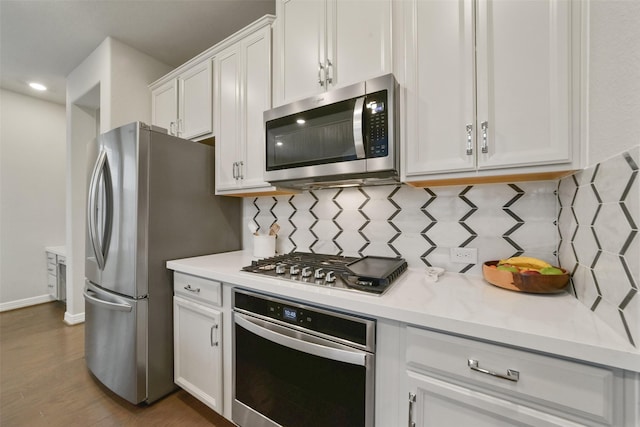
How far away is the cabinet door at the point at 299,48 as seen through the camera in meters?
1.44

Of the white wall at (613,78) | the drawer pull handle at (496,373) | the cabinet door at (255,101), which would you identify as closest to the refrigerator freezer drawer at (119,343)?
the cabinet door at (255,101)

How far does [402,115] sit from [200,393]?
190 centimetres

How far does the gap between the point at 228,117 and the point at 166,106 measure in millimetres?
896

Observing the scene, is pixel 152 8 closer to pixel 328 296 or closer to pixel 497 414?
pixel 328 296

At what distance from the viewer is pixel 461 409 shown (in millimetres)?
802

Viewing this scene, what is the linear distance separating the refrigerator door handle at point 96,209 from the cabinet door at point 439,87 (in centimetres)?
193

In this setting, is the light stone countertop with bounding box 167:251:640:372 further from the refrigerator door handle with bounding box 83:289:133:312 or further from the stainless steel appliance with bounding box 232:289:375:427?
the refrigerator door handle with bounding box 83:289:133:312

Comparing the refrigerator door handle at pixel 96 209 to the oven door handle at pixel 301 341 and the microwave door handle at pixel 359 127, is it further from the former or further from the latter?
the microwave door handle at pixel 359 127

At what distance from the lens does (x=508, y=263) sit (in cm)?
115

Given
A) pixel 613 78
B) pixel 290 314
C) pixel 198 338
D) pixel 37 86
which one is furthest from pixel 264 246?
pixel 37 86

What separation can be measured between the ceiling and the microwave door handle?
1428 millimetres

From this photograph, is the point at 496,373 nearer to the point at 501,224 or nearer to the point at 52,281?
the point at 501,224

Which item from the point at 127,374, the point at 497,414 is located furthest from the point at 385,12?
the point at 127,374

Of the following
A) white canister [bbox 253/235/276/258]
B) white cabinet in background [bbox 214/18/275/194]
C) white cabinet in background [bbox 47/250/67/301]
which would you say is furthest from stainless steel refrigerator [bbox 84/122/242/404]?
white cabinet in background [bbox 47/250/67/301]
